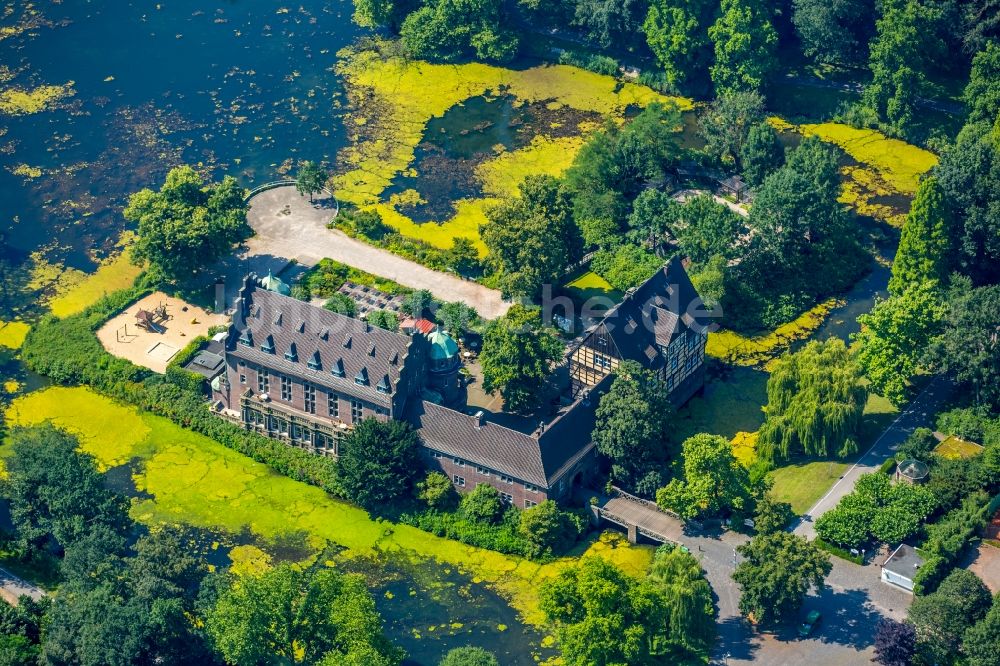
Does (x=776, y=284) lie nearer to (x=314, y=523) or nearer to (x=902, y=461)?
(x=902, y=461)

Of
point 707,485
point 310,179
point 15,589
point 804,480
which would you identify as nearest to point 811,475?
point 804,480

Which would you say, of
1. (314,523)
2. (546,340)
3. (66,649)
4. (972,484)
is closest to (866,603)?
(972,484)

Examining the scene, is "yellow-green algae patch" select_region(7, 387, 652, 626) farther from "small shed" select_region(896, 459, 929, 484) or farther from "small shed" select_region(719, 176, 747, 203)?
"small shed" select_region(719, 176, 747, 203)

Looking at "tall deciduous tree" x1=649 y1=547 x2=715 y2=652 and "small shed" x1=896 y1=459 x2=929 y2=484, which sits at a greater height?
"small shed" x1=896 y1=459 x2=929 y2=484

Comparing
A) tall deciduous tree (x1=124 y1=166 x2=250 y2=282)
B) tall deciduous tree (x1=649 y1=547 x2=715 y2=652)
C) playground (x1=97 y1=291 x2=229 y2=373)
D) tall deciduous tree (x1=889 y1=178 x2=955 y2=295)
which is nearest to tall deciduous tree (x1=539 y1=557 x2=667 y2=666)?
tall deciduous tree (x1=649 y1=547 x2=715 y2=652)

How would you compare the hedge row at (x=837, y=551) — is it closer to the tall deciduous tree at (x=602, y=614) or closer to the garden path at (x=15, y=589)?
the tall deciduous tree at (x=602, y=614)

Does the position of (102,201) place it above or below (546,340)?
below

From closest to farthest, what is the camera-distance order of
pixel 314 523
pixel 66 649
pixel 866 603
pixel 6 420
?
pixel 66 649, pixel 866 603, pixel 314 523, pixel 6 420
